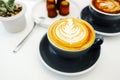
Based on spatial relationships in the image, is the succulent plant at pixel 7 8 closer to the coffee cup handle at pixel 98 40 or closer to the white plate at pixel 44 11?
the white plate at pixel 44 11

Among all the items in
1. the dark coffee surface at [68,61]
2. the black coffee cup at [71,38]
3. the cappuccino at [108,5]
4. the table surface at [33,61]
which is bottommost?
the table surface at [33,61]

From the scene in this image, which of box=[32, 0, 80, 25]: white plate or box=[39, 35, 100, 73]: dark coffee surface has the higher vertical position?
box=[32, 0, 80, 25]: white plate

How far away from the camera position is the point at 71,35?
496 mm

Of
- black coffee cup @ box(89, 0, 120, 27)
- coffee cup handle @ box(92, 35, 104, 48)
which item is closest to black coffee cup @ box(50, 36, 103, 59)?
coffee cup handle @ box(92, 35, 104, 48)

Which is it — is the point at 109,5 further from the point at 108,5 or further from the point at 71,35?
the point at 71,35

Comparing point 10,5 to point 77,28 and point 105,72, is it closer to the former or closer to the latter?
point 77,28

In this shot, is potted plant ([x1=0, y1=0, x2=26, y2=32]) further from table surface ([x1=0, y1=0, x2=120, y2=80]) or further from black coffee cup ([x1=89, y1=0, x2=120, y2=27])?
black coffee cup ([x1=89, y1=0, x2=120, y2=27])

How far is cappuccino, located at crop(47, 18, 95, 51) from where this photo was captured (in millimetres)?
470

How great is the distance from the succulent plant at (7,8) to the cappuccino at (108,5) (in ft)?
0.88

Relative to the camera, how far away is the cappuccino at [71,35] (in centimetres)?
47

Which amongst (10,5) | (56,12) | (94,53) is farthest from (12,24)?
(94,53)

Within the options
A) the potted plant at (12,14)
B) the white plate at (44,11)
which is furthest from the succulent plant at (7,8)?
the white plate at (44,11)

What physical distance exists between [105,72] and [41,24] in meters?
0.28

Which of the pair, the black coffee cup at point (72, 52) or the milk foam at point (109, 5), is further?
the milk foam at point (109, 5)
